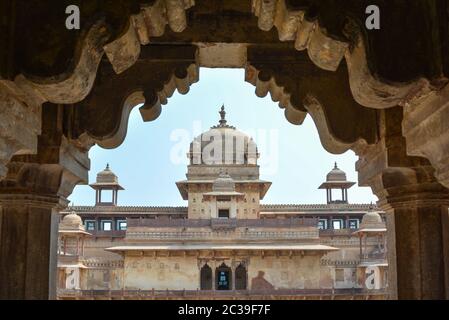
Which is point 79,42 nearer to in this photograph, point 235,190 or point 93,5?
point 93,5

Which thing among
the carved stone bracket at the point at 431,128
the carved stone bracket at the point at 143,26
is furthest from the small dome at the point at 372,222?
the carved stone bracket at the point at 143,26

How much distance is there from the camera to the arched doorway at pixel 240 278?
85.6 feet

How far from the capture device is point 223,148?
34844 millimetres

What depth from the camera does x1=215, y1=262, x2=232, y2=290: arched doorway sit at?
25938 mm

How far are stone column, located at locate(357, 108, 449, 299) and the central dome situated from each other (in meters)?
29.4

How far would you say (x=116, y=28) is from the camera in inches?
111

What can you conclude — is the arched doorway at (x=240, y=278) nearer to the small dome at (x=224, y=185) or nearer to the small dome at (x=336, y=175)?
the small dome at (x=224, y=185)

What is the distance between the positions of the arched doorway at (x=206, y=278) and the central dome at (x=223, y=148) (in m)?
8.13

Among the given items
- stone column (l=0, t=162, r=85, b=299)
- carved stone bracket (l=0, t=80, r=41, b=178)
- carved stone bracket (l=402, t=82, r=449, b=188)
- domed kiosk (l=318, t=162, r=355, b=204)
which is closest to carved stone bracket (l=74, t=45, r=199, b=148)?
stone column (l=0, t=162, r=85, b=299)

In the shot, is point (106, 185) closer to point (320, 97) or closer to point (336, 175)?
point (336, 175)

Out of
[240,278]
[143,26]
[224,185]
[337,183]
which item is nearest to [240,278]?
[240,278]

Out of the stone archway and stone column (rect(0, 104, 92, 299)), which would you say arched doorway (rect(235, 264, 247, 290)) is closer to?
the stone archway

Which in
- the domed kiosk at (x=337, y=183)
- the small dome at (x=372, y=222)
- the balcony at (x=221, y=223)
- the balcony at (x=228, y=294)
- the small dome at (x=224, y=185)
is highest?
the domed kiosk at (x=337, y=183)
